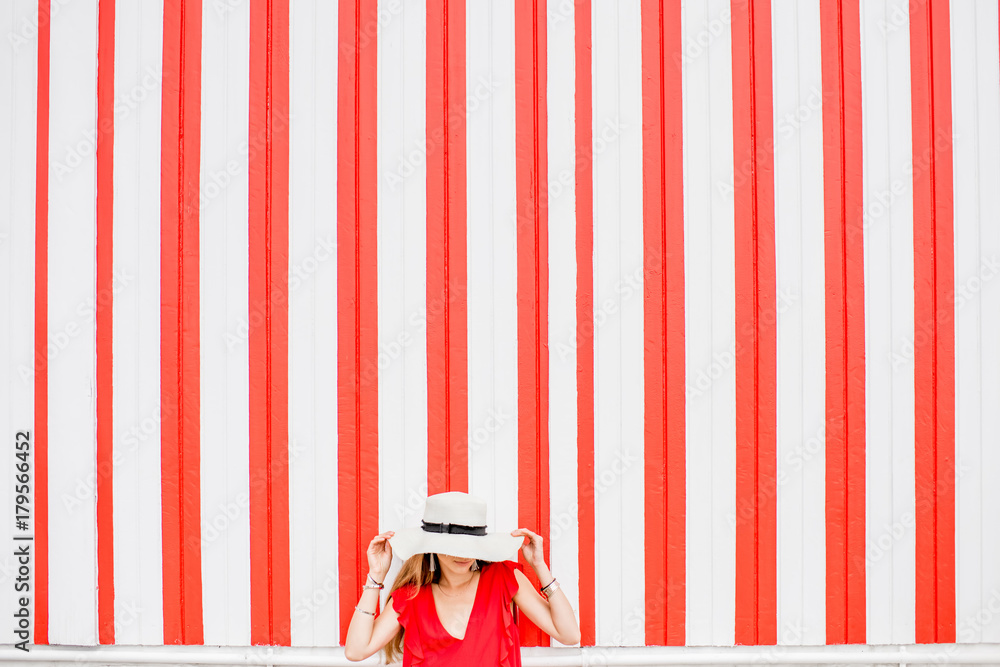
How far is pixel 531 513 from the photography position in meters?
1.94

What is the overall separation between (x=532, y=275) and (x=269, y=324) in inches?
28.8

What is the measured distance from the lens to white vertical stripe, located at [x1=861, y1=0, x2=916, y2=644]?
1.96 meters

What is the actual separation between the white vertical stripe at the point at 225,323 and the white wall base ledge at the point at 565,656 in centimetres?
7

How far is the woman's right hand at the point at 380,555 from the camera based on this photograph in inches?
72.6

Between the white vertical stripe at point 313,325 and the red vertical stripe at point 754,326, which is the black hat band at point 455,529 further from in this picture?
the red vertical stripe at point 754,326

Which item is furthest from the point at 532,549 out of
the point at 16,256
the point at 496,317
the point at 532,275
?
the point at 16,256

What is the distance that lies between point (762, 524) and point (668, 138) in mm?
1090

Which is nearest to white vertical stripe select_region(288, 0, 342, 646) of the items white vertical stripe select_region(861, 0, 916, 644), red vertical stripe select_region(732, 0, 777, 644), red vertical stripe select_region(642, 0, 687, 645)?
red vertical stripe select_region(642, 0, 687, 645)

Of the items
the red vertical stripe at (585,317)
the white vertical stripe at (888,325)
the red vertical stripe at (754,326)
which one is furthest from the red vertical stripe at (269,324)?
the white vertical stripe at (888,325)

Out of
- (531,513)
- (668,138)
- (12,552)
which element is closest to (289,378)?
(531,513)

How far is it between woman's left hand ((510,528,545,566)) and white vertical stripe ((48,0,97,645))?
117cm

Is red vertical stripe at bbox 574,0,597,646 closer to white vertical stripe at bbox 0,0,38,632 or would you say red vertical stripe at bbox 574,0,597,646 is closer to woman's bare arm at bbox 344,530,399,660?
woman's bare arm at bbox 344,530,399,660

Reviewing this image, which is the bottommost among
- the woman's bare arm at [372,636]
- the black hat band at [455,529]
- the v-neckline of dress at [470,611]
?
the woman's bare arm at [372,636]

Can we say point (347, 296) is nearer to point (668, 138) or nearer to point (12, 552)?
point (668, 138)
